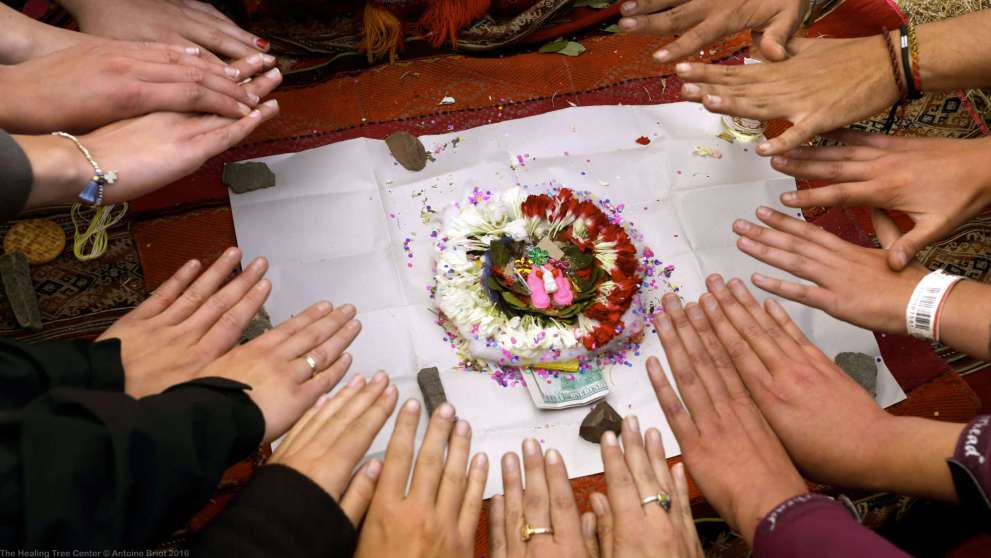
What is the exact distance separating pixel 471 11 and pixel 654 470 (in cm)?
144

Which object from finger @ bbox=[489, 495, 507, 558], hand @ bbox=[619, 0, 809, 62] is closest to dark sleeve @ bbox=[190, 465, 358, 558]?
finger @ bbox=[489, 495, 507, 558]

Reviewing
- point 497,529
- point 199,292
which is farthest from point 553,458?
point 199,292

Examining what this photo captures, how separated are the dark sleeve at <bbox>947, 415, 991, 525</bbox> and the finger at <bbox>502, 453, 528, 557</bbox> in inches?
26.8

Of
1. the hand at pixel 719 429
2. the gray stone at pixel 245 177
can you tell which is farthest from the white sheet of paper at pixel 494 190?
the hand at pixel 719 429

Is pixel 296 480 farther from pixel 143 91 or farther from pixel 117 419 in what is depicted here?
pixel 143 91

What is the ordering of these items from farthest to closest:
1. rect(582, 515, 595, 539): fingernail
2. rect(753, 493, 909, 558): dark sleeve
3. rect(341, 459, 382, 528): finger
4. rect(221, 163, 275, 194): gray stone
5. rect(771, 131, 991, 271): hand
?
rect(221, 163, 275, 194): gray stone < rect(771, 131, 991, 271): hand < rect(582, 515, 595, 539): fingernail < rect(341, 459, 382, 528): finger < rect(753, 493, 909, 558): dark sleeve

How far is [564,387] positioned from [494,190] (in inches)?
23.3

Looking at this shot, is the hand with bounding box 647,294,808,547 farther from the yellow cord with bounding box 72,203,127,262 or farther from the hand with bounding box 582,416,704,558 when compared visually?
the yellow cord with bounding box 72,203,127,262

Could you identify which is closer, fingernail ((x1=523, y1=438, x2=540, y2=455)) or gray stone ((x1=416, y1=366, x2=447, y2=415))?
fingernail ((x1=523, y1=438, x2=540, y2=455))

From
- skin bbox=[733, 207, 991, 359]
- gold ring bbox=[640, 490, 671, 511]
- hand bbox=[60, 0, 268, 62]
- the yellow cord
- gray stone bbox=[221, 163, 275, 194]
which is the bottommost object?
gold ring bbox=[640, 490, 671, 511]

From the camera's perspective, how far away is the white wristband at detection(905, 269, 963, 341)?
136cm

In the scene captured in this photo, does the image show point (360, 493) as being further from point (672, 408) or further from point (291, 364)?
point (672, 408)

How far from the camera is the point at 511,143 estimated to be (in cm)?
201

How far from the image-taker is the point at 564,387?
167 cm
